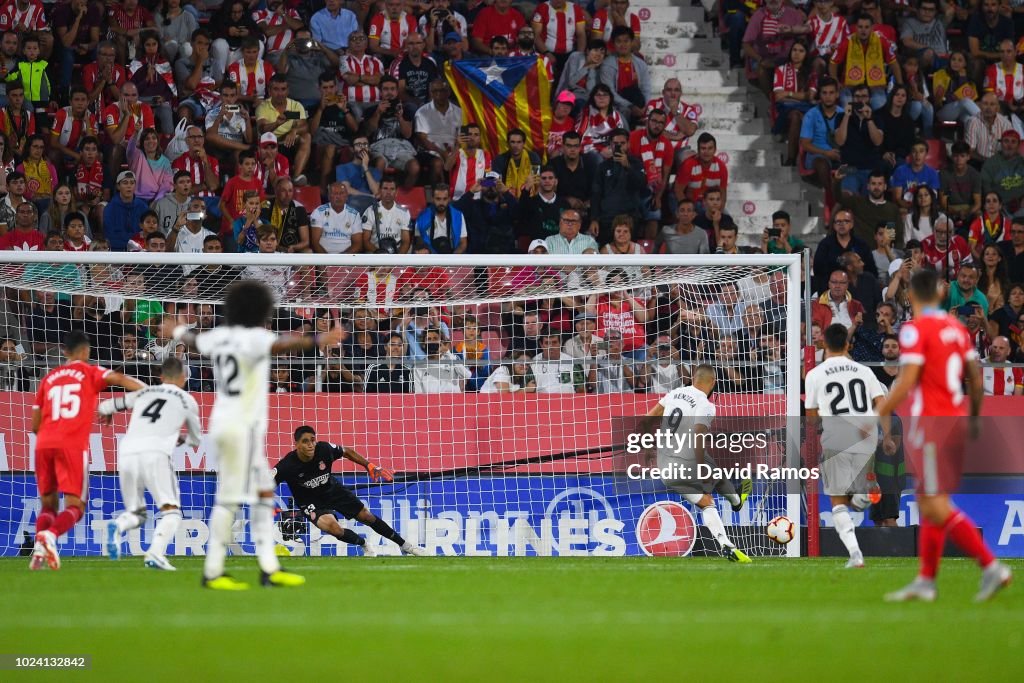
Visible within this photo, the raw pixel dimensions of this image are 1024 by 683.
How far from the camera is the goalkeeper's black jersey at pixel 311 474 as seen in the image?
1475 centimetres

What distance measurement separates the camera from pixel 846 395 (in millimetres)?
12672

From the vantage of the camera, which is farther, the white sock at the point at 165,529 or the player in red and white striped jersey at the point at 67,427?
the player in red and white striped jersey at the point at 67,427

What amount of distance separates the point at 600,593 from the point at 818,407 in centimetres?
403

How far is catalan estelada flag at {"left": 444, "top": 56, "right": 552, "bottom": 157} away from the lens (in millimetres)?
19625

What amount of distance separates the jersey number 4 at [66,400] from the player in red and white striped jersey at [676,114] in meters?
10.1

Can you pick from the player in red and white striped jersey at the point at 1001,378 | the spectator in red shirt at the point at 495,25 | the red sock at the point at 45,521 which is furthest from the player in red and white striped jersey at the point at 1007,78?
the red sock at the point at 45,521

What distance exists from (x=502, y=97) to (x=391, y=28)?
6.62 ft

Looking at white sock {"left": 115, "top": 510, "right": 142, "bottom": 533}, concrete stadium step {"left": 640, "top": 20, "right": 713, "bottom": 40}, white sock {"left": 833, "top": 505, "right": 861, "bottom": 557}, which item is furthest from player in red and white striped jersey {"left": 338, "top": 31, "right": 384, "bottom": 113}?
white sock {"left": 833, "top": 505, "right": 861, "bottom": 557}

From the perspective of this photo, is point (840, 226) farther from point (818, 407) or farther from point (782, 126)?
point (818, 407)

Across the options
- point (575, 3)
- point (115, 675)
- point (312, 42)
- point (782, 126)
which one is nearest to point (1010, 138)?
point (782, 126)

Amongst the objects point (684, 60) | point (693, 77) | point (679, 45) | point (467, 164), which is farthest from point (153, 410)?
point (679, 45)

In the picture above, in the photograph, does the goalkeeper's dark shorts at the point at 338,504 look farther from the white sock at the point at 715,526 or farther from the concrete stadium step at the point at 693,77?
the concrete stadium step at the point at 693,77

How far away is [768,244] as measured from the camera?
18125 mm

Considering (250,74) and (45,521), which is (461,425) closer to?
(45,521)
